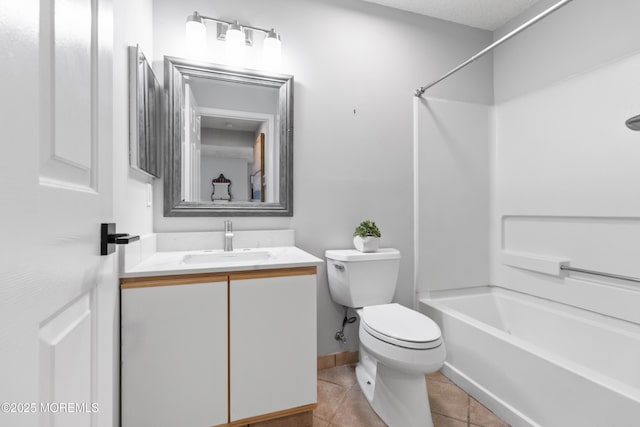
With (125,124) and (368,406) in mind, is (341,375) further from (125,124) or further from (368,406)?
(125,124)

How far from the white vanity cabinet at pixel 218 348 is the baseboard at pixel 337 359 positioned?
Answer: 1.81ft

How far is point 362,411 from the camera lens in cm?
156

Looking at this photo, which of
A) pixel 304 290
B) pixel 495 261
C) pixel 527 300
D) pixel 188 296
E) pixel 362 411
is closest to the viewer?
pixel 188 296

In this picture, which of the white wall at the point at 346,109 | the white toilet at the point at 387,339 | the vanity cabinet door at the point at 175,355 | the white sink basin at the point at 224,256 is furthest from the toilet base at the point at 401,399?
the white sink basin at the point at 224,256

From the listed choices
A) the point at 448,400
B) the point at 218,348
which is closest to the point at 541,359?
the point at 448,400

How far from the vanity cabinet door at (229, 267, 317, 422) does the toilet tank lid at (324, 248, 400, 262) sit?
1.39ft

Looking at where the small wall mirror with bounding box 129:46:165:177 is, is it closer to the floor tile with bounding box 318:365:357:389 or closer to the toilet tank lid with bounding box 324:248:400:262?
the toilet tank lid with bounding box 324:248:400:262

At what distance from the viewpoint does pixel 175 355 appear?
119 centimetres

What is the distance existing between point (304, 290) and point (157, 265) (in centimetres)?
64

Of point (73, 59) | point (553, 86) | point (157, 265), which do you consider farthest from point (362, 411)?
point (553, 86)

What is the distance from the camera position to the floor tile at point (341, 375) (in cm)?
181

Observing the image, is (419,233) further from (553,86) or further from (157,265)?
(157,265)

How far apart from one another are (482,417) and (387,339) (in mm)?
699

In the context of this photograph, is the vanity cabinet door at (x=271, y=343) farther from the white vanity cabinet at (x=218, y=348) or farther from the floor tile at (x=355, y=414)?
the floor tile at (x=355, y=414)
